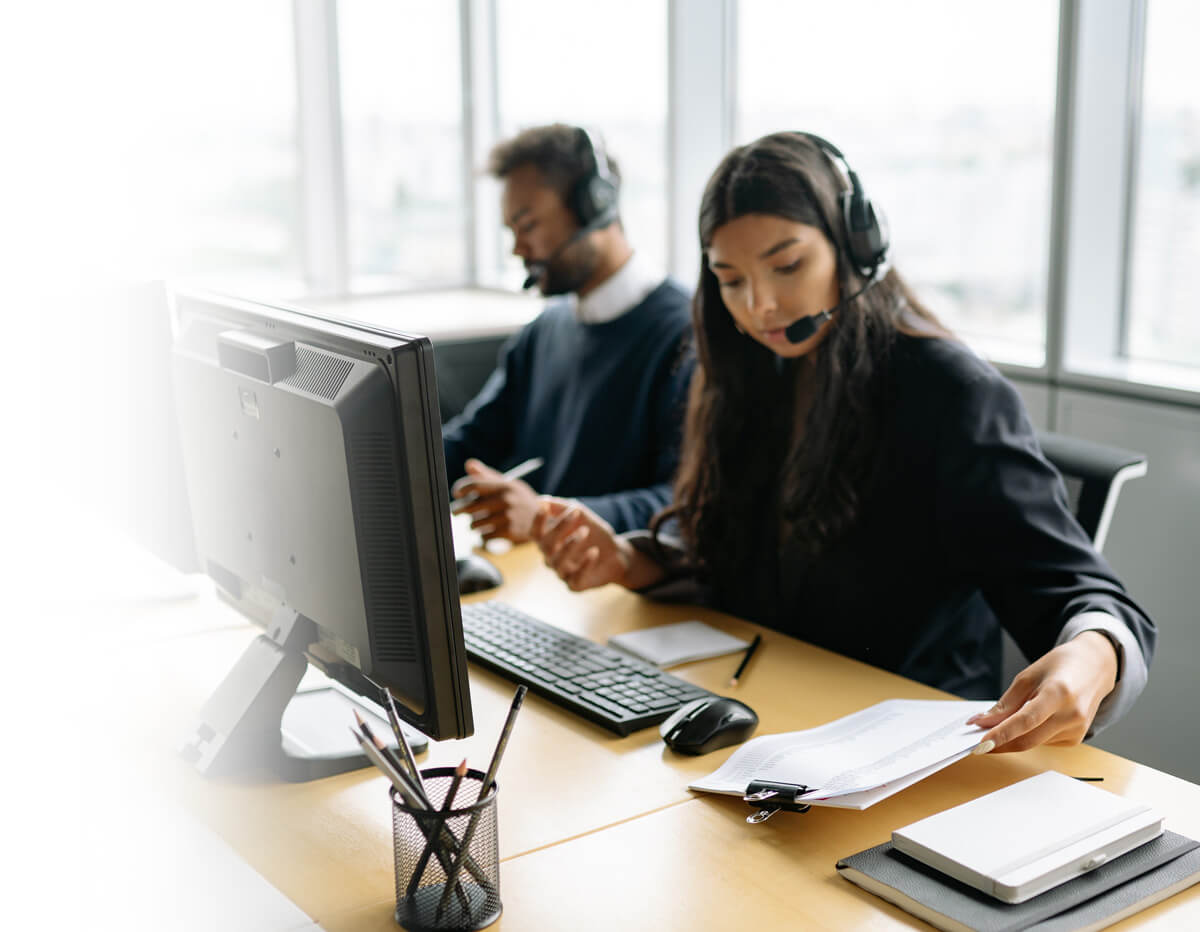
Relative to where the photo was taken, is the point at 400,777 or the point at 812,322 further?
the point at 812,322

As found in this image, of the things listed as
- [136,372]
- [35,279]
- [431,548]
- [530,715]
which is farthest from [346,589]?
[35,279]

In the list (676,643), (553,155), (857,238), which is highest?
(553,155)

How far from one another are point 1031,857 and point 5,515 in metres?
1.34

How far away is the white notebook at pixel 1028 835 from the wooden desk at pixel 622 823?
5 centimetres

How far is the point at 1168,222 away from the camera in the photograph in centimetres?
216

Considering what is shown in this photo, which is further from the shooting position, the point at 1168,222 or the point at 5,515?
the point at 1168,222

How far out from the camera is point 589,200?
88.0 inches

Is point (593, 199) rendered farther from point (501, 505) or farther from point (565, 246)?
point (501, 505)

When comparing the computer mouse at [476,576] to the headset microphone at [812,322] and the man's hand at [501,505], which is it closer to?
the man's hand at [501,505]

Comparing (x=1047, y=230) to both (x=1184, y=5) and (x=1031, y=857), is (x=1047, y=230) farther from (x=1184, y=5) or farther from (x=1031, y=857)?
(x=1031, y=857)

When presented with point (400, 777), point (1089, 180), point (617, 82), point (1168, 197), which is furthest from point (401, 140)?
point (400, 777)

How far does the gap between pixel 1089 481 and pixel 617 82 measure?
2.27m

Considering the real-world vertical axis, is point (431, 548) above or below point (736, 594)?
above

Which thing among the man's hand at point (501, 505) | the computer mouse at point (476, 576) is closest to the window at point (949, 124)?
the man's hand at point (501, 505)
